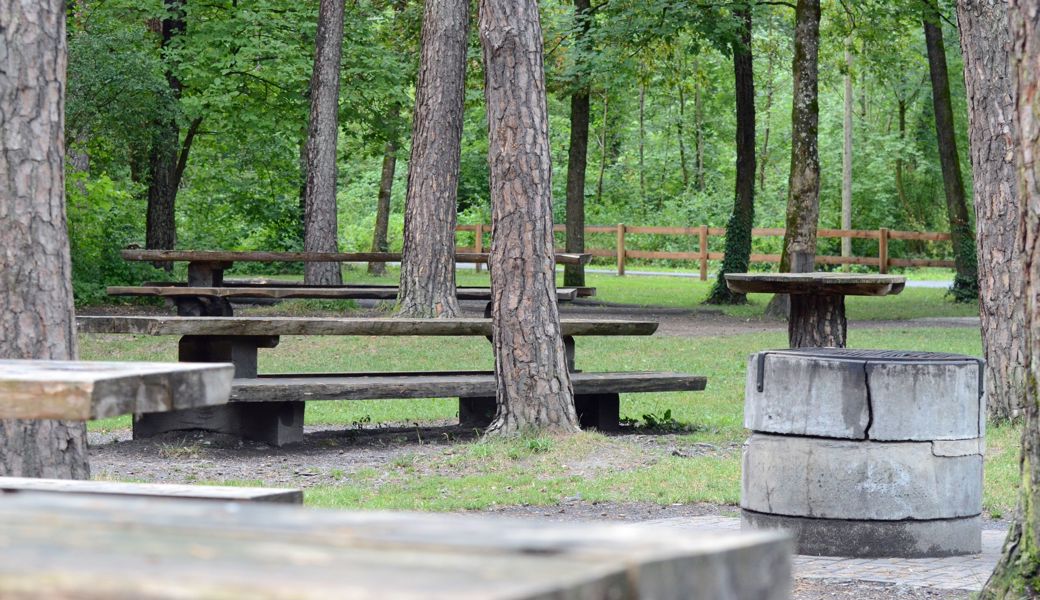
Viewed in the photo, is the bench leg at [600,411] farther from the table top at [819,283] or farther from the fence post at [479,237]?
the fence post at [479,237]

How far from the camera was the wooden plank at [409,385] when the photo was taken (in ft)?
31.1

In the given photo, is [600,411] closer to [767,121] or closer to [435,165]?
[435,165]

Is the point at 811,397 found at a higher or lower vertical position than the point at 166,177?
lower

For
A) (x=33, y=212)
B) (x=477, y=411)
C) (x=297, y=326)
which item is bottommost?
(x=477, y=411)

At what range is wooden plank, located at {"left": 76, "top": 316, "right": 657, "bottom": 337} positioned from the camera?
8.98m

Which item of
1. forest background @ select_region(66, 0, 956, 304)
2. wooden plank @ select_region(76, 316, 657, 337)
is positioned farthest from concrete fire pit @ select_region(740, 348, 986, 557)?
forest background @ select_region(66, 0, 956, 304)

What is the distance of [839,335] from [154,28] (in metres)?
18.3

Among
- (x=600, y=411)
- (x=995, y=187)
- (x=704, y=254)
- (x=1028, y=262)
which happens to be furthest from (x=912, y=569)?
(x=704, y=254)

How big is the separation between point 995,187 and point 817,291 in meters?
1.55

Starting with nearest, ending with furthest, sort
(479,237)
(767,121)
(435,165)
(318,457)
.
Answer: (318,457)
(435,165)
(479,237)
(767,121)

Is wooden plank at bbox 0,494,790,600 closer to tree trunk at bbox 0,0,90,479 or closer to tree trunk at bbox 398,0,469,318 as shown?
tree trunk at bbox 0,0,90,479

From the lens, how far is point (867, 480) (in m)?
6.09

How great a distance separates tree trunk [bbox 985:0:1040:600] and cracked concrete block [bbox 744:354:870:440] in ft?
5.11

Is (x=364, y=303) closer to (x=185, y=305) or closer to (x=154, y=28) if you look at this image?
(x=185, y=305)
